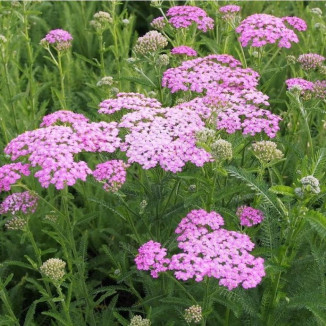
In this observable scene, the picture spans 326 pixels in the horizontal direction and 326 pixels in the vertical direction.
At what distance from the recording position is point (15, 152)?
2.55 meters

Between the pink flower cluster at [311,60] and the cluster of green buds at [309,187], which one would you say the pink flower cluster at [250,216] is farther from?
the pink flower cluster at [311,60]

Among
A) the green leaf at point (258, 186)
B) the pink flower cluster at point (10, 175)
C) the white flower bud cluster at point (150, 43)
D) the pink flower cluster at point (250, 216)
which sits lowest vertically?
the pink flower cluster at point (250, 216)

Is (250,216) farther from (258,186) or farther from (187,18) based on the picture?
(187,18)

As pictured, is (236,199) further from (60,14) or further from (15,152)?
(60,14)

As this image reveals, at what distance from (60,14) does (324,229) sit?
5.48 meters

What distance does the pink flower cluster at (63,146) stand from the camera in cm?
233

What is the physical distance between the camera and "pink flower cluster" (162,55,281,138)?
2.70m

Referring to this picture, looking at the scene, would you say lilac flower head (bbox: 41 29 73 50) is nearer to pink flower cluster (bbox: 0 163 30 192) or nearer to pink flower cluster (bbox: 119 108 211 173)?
pink flower cluster (bbox: 119 108 211 173)

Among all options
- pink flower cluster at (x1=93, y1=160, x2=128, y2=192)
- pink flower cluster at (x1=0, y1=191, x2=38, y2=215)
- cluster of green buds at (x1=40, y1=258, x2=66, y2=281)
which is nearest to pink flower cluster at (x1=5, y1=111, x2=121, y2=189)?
pink flower cluster at (x1=93, y1=160, x2=128, y2=192)

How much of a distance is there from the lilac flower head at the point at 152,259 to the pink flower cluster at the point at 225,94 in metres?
0.79

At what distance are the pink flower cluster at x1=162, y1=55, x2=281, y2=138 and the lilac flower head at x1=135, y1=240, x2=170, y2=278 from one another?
0.79 m

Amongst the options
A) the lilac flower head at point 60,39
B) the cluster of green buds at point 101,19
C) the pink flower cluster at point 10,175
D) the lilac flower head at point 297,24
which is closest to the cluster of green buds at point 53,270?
the pink flower cluster at point 10,175

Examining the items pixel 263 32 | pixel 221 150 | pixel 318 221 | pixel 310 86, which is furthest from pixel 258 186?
pixel 263 32

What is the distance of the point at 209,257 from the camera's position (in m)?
2.13
